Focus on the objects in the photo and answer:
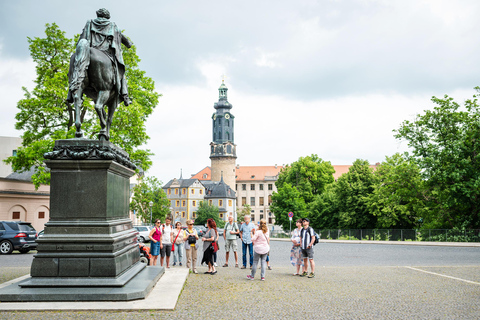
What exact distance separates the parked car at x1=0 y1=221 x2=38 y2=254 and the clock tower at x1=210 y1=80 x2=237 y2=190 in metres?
103

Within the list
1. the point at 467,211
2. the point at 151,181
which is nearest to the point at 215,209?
the point at 151,181

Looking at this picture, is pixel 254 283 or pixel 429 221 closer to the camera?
pixel 254 283

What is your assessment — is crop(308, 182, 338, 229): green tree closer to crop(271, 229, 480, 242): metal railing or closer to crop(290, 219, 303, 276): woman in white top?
crop(271, 229, 480, 242): metal railing

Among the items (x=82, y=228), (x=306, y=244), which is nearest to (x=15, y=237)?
(x=306, y=244)

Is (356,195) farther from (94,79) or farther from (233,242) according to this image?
(94,79)

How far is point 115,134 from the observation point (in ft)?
81.9

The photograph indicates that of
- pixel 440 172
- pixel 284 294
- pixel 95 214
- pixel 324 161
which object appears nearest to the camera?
pixel 95 214

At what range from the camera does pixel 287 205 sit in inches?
2581

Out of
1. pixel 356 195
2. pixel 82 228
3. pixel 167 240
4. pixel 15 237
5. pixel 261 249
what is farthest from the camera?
pixel 356 195

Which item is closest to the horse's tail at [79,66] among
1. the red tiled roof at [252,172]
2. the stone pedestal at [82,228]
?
the stone pedestal at [82,228]

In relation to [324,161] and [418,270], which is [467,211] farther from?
[324,161]

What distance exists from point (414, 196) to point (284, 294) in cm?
3262

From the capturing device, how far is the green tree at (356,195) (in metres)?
50.4

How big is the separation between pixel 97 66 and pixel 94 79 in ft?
0.87
